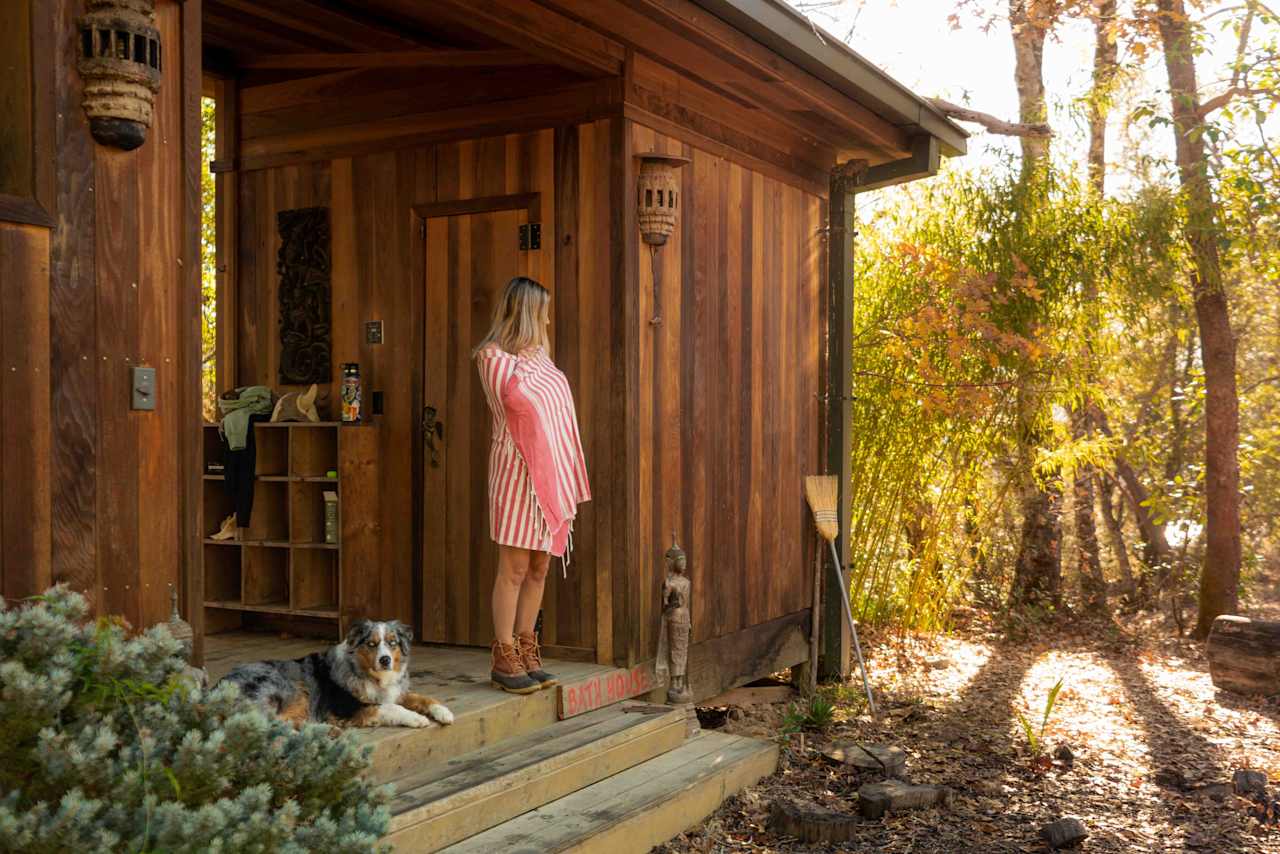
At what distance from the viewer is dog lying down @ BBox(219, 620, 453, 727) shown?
13.2 ft

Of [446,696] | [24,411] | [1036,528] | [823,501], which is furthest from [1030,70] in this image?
[24,411]

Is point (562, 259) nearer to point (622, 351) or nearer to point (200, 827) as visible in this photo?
point (622, 351)

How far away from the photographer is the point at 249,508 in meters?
5.85

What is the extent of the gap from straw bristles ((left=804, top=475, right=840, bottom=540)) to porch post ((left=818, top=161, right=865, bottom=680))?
0.24m

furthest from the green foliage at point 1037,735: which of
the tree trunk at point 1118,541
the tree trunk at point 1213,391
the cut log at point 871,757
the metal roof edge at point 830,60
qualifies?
the tree trunk at point 1118,541

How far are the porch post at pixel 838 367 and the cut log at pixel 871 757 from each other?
188cm

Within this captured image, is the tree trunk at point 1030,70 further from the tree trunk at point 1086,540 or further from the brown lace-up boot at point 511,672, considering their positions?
the brown lace-up boot at point 511,672

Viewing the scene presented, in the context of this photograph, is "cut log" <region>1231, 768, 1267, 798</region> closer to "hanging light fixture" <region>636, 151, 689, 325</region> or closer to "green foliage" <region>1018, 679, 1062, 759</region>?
"green foliage" <region>1018, 679, 1062, 759</region>

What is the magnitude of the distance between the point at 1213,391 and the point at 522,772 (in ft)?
23.0

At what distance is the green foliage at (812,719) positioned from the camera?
20.1 feet

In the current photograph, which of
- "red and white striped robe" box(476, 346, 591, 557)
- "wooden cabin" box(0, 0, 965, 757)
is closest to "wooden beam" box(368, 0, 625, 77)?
"wooden cabin" box(0, 0, 965, 757)

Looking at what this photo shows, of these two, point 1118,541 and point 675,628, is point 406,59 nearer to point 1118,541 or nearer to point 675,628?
point 675,628

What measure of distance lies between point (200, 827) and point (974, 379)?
7.35m

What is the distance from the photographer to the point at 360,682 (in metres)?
4.09
